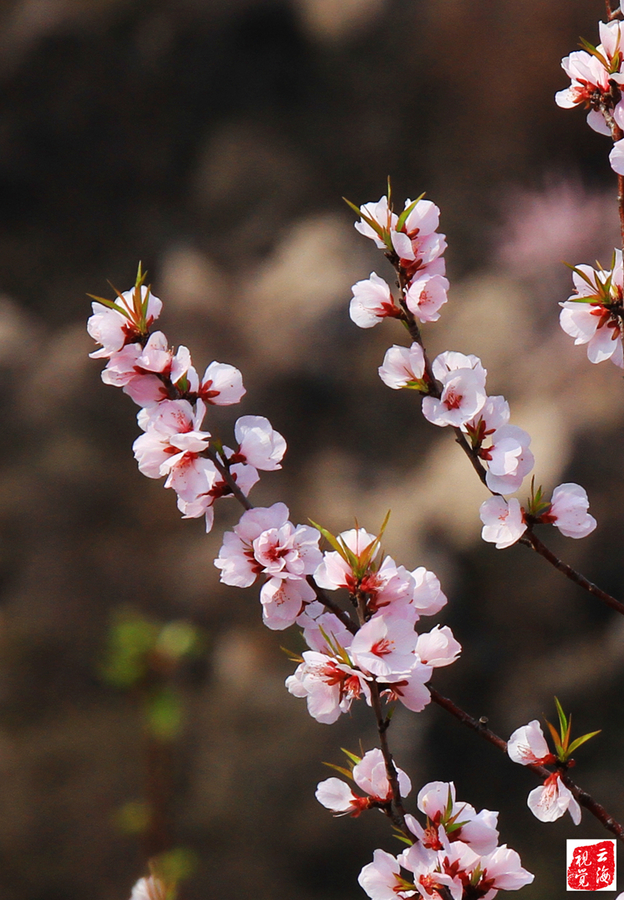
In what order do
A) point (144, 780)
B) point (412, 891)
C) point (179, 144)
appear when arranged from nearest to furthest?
point (412, 891) < point (144, 780) < point (179, 144)

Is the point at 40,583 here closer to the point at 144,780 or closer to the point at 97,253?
the point at 144,780

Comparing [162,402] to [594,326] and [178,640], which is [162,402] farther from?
[178,640]

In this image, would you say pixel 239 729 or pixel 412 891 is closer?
pixel 412 891

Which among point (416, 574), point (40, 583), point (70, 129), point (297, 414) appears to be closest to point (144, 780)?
point (40, 583)

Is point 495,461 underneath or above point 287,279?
underneath

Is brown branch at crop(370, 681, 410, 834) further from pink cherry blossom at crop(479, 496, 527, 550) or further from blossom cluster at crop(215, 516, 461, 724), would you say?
pink cherry blossom at crop(479, 496, 527, 550)

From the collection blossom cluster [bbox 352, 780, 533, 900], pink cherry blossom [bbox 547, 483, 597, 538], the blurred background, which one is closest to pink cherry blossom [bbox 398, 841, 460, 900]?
blossom cluster [bbox 352, 780, 533, 900]
